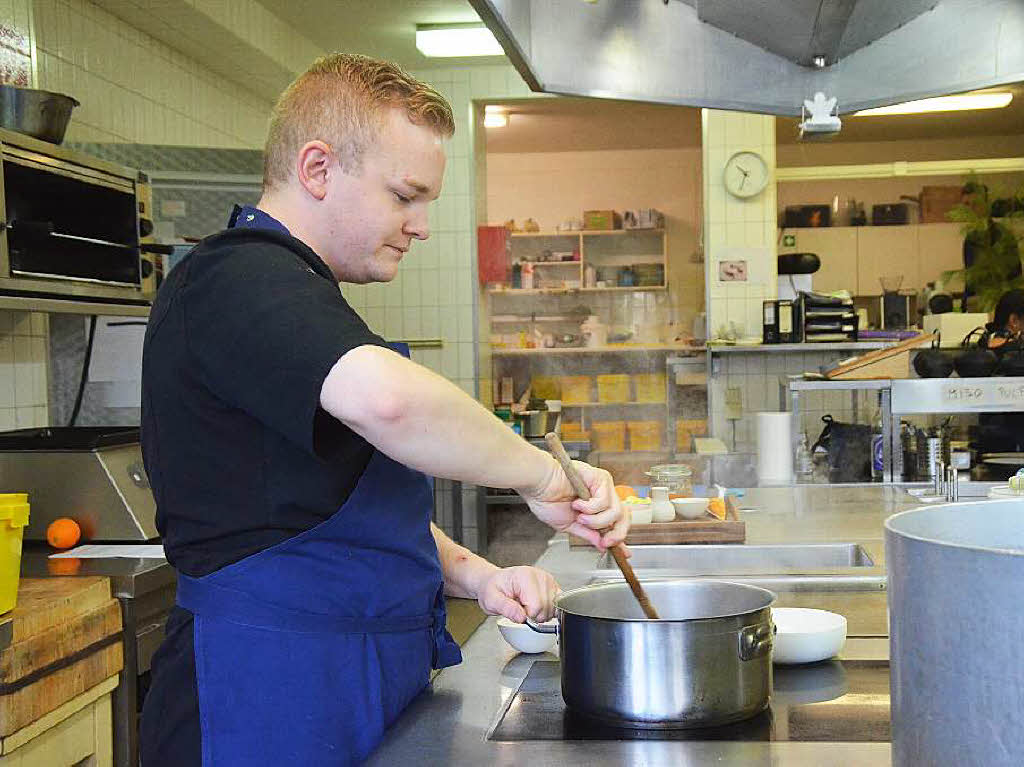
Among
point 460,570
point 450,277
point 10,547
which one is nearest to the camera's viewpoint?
point 460,570

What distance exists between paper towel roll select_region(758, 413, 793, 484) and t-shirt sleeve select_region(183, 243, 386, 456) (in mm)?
2963

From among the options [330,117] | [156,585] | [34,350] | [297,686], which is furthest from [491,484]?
[34,350]

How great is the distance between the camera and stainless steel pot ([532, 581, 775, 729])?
44.5 inches

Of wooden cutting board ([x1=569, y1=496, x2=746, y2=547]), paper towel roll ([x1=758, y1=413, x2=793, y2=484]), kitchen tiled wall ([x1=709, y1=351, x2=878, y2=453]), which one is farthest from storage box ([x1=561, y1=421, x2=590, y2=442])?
wooden cutting board ([x1=569, y1=496, x2=746, y2=547])

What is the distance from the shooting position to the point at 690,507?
2.71 m

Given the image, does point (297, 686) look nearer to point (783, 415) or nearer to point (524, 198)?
point (783, 415)

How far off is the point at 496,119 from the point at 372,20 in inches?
138

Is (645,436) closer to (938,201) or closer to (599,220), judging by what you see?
(599,220)

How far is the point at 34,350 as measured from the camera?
3.63m

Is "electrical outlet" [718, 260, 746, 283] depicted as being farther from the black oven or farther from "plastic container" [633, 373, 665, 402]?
the black oven

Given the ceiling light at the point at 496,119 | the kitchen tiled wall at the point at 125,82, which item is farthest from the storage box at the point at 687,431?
the kitchen tiled wall at the point at 125,82

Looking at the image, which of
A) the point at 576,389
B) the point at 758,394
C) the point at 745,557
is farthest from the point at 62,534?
the point at 576,389

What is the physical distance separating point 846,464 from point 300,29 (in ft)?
11.8

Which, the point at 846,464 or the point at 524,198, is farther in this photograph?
the point at 524,198
